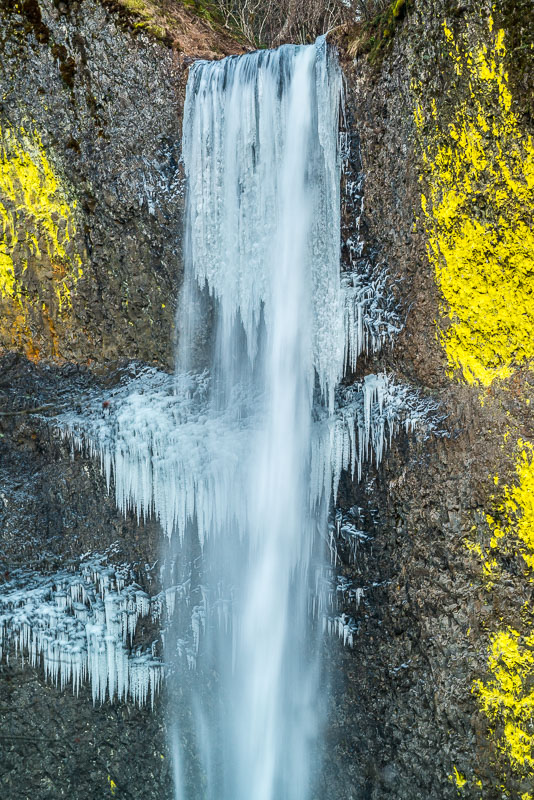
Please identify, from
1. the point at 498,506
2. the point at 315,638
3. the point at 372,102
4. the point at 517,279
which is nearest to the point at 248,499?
the point at 315,638

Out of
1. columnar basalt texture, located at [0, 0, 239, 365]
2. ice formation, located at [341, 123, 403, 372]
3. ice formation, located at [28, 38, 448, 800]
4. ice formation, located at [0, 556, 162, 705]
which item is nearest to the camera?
ice formation, located at [341, 123, 403, 372]

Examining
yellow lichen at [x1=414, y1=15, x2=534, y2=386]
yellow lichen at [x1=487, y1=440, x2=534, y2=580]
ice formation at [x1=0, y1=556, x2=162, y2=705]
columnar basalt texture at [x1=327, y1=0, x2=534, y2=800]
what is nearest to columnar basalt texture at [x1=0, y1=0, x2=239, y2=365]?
columnar basalt texture at [x1=327, y1=0, x2=534, y2=800]

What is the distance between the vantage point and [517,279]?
334 centimetres

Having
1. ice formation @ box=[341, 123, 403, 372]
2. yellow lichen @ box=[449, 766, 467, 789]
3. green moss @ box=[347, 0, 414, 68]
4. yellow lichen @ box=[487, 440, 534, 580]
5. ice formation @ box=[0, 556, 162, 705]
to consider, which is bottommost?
yellow lichen @ box=[449, 766, 467, 789]

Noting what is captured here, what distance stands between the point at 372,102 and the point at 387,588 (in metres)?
2.47

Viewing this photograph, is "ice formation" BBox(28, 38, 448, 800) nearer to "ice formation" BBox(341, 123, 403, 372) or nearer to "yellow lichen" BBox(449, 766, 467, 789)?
"ice formation" BBox(341, 123, 403, 372)

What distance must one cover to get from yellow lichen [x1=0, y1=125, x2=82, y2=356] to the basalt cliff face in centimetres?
1

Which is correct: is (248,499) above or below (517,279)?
below

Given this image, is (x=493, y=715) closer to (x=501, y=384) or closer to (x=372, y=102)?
(x=501, y=384)

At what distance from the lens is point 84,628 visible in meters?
4.45

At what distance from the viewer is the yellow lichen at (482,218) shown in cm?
328

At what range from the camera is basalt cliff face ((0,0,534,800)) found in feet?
11.1

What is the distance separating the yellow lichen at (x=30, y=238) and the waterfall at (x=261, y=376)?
2.39 feet

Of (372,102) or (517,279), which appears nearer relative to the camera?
(517,279)
